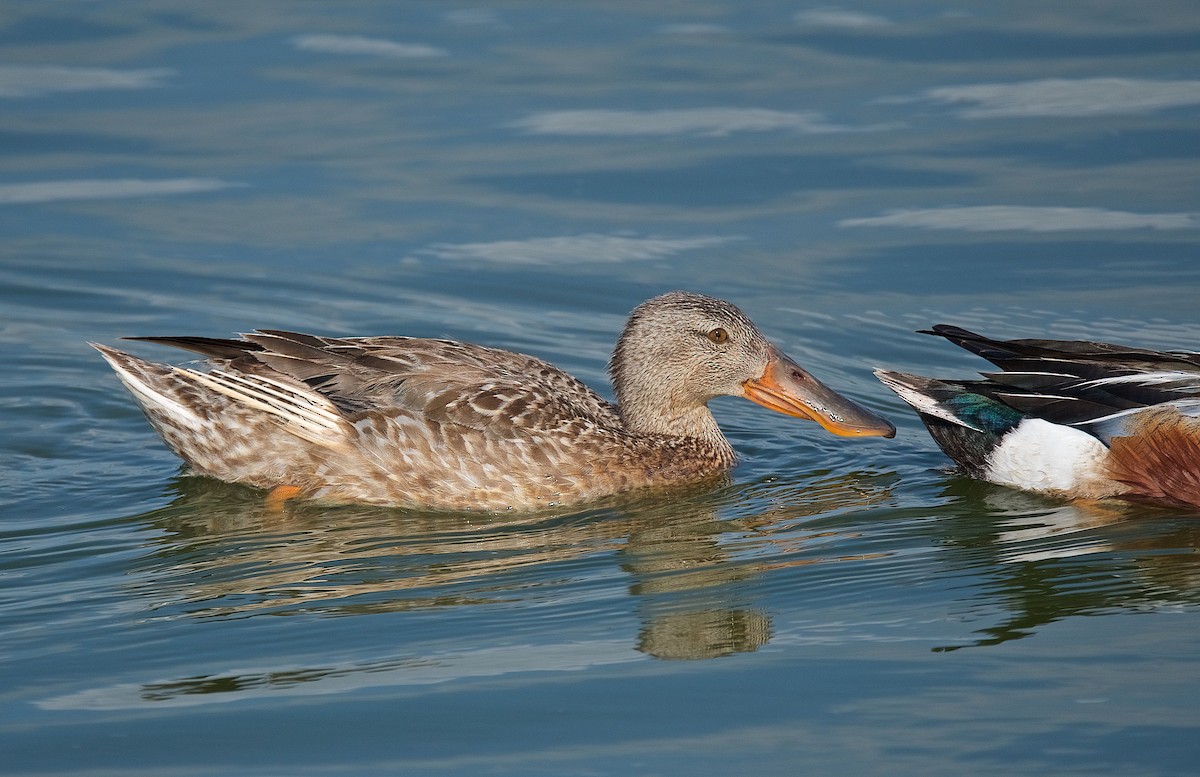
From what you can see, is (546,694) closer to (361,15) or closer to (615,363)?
(615,363)

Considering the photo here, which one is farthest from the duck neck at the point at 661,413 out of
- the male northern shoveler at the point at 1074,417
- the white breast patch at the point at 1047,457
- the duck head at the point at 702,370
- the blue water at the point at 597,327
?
the white breast patch at the point at 1047,457

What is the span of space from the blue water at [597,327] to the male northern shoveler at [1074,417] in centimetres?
16

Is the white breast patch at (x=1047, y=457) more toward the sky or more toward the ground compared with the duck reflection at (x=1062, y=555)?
Answer: more toward the sky

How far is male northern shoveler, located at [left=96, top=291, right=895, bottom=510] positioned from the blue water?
0.70 ft

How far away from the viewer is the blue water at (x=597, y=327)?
564cm

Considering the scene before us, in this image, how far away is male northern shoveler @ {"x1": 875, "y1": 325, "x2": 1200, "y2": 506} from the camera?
7.77 meters

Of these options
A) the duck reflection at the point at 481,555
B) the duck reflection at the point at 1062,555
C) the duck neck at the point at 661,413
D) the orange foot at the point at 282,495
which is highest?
the duck neck at the point at 661,413

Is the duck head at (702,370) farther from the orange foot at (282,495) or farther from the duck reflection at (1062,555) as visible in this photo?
the orange foot at (282,495)

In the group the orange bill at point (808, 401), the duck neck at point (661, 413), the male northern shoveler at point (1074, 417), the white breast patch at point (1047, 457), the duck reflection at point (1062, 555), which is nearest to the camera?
the duck reflection at point (1062, 555)

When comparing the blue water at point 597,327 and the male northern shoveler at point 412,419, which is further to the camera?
the male northern shoveler at point 412,419

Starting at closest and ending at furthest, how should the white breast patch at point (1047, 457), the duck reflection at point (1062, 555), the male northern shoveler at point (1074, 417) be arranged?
the duck reflection at point (1062, 555) < the male northern shoveler at point (1074, 417) < the white breast patch at point (1047, 457)

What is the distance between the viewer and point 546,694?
579 centimetres

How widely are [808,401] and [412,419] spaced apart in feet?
6.70

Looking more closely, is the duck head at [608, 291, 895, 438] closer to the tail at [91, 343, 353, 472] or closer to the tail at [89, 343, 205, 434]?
the tail at [91, 343, 353, 472]
